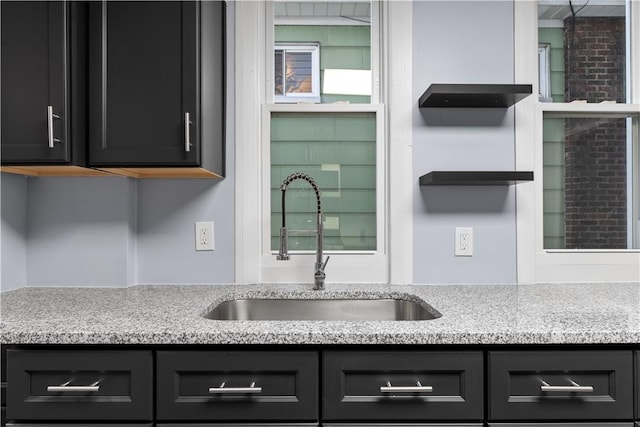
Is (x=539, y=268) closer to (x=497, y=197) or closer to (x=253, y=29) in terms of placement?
(x=497, y=197)

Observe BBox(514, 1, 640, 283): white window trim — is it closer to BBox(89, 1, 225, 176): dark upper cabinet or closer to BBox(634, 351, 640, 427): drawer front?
BBox(634, 351, 640, 427): drawer front

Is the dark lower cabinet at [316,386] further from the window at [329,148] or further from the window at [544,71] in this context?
the window at [544,71]

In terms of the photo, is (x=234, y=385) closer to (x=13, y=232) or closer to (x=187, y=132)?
(x=187, y=132)

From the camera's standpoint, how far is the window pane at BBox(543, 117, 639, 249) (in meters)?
2.02

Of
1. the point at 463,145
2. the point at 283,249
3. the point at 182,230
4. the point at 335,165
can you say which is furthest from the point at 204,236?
the point at 463,145

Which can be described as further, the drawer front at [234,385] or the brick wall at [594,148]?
the brick wall at [594,148]

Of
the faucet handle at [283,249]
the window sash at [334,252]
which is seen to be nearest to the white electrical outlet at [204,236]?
the window sash at [334,252]

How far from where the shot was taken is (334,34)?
2.05m

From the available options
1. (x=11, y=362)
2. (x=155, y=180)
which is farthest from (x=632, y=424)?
(x=155, y=180)

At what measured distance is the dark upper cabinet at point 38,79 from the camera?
148cm

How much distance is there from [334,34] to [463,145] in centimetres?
76

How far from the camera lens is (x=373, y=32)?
80.3 inches

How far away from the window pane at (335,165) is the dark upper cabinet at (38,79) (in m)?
0.82

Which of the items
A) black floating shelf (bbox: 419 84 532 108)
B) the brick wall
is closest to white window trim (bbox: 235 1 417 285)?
black floating shelf (bbox: 419 84 532 108)
